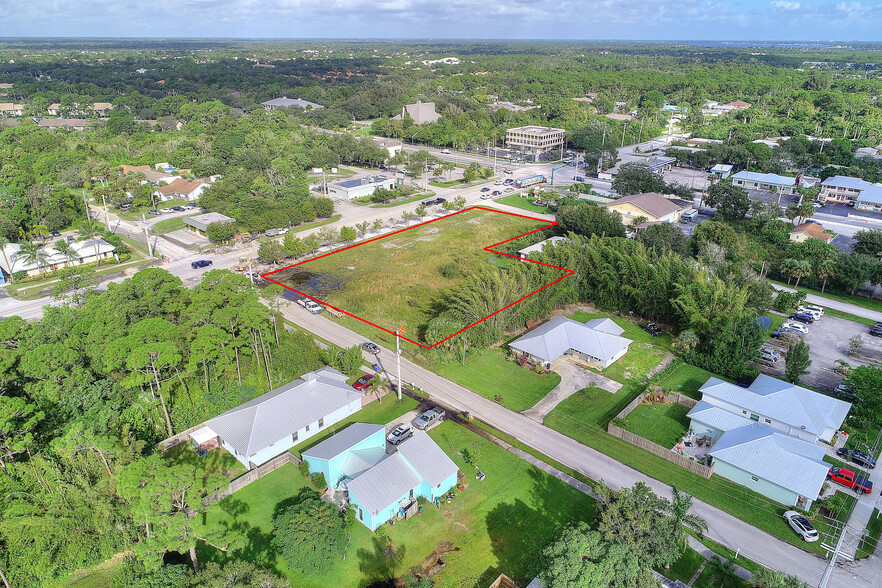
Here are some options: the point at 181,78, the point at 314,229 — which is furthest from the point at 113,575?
the point at 181,78

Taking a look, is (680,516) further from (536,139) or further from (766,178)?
(536,139)

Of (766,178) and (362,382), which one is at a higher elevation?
(766,178)

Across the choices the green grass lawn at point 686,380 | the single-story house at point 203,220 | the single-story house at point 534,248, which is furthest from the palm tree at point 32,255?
the green grass lawn at point 686,380

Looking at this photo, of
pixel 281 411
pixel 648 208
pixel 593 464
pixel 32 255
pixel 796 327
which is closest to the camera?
pixel 593 464

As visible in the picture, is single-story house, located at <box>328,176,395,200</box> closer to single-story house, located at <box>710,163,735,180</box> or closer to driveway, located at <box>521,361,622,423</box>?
driveway, located at <box>521,361,622,423</box>

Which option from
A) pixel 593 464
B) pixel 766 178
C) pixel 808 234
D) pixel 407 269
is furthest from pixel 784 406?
pixel 766 178

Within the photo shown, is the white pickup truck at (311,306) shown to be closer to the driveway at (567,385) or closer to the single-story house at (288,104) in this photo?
the driveway at (567,385)

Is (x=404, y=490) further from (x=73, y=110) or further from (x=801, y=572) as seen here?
(x=73, y=110)
